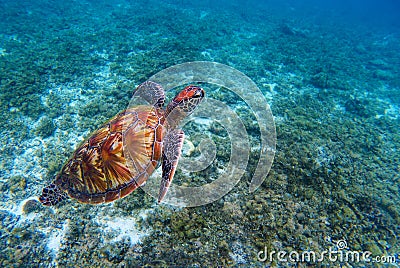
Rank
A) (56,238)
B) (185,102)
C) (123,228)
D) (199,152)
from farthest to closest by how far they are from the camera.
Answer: (199,152) → (185,102) → (123,228) → (56,238)

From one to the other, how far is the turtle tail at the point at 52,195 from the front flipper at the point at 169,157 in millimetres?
1688

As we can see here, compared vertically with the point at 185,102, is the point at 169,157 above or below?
below

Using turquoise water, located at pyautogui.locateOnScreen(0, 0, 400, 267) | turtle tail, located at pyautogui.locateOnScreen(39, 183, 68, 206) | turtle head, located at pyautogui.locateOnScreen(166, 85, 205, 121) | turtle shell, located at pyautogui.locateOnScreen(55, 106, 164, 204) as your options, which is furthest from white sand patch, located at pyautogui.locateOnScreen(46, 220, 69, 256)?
turtle head, located at pyautogui.locateOnScreen(166, 85, 205, 121)

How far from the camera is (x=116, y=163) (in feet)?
9.48

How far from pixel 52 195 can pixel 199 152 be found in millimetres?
2694

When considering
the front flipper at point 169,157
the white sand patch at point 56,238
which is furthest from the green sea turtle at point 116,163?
the white sand patch at point 56,238

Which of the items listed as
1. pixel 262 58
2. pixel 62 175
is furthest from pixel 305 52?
pixel 62 175

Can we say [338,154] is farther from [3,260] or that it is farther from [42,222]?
[3,260]

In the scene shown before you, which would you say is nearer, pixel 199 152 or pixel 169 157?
pixel 169 157

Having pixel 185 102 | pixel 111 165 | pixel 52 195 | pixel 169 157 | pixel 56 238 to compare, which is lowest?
pixel 56 238

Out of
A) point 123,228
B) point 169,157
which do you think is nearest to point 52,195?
point 123,228

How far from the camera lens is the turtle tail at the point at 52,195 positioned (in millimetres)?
2973

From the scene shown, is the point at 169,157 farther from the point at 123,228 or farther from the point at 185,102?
the point at 123,228

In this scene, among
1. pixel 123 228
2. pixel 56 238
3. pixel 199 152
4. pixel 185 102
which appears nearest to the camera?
pixel 56 238
